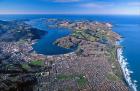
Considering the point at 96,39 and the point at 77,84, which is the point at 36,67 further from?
the point at 96,39

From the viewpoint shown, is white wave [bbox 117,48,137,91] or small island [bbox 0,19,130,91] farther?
white wave [bbox 117,48,137,91]

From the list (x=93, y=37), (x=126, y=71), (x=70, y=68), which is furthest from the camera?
(x=93, y=37)

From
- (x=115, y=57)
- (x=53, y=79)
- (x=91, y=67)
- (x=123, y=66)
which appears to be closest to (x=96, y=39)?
(x=115, y=57)

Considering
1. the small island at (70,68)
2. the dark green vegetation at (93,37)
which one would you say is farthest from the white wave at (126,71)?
the dark green vegetation at (93,37)

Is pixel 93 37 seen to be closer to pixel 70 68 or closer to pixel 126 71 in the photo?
pixel 126 71

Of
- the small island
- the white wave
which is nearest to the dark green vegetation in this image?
the small island

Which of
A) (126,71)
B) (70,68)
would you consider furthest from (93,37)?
(70,68)

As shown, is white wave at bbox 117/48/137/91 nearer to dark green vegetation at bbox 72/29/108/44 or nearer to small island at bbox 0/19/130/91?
small island at bbox 0/19/130/91

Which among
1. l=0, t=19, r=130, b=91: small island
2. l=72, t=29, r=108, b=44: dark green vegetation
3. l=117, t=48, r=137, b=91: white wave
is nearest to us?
l=0, t=19, r=130, b=91: small island

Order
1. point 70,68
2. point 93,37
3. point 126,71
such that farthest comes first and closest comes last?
point 93,37, point 126,71, point 70,68

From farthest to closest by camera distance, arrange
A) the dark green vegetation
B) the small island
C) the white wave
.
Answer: the dark green vegetation < the white wave < the small island

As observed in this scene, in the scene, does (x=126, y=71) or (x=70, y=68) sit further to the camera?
(x=126, y=71)
